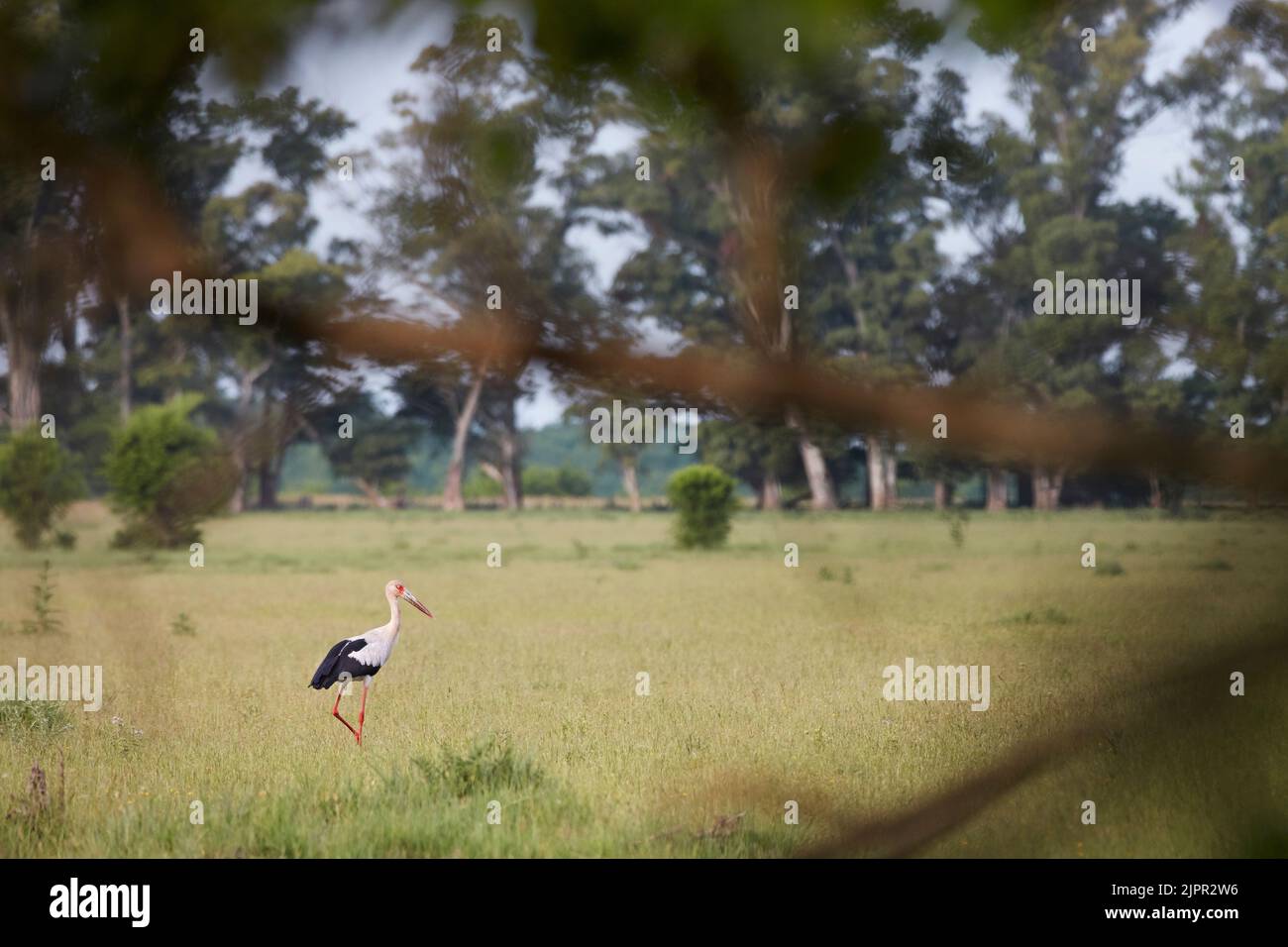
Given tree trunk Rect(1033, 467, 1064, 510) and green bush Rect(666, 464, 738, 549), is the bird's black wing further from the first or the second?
green bush Rect(666, 464, 738, 549)

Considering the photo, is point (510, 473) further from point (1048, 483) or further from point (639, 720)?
point (1048, 483)

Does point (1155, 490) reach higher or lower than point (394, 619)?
higher

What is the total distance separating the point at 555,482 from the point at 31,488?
30270mm

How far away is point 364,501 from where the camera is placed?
1533 inches

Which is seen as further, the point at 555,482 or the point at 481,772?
the point at 555,482

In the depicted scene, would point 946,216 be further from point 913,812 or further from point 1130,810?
point 1130,810

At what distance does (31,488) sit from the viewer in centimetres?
1825

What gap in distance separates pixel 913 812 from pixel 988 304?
972mm

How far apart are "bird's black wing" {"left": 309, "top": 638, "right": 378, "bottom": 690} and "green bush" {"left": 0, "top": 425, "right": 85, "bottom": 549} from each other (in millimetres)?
14252

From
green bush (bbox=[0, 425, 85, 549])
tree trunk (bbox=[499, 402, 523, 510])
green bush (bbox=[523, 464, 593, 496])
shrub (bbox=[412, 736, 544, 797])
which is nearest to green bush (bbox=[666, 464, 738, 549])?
green bush (bbox=[0, 425, 85, 549])

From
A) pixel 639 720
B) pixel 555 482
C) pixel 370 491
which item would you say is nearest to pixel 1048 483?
pixel 370 491

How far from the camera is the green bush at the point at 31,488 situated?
17969 millimetres

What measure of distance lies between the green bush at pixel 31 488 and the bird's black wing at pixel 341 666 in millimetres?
14252

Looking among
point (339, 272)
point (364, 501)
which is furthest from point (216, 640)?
point (364, 501)
